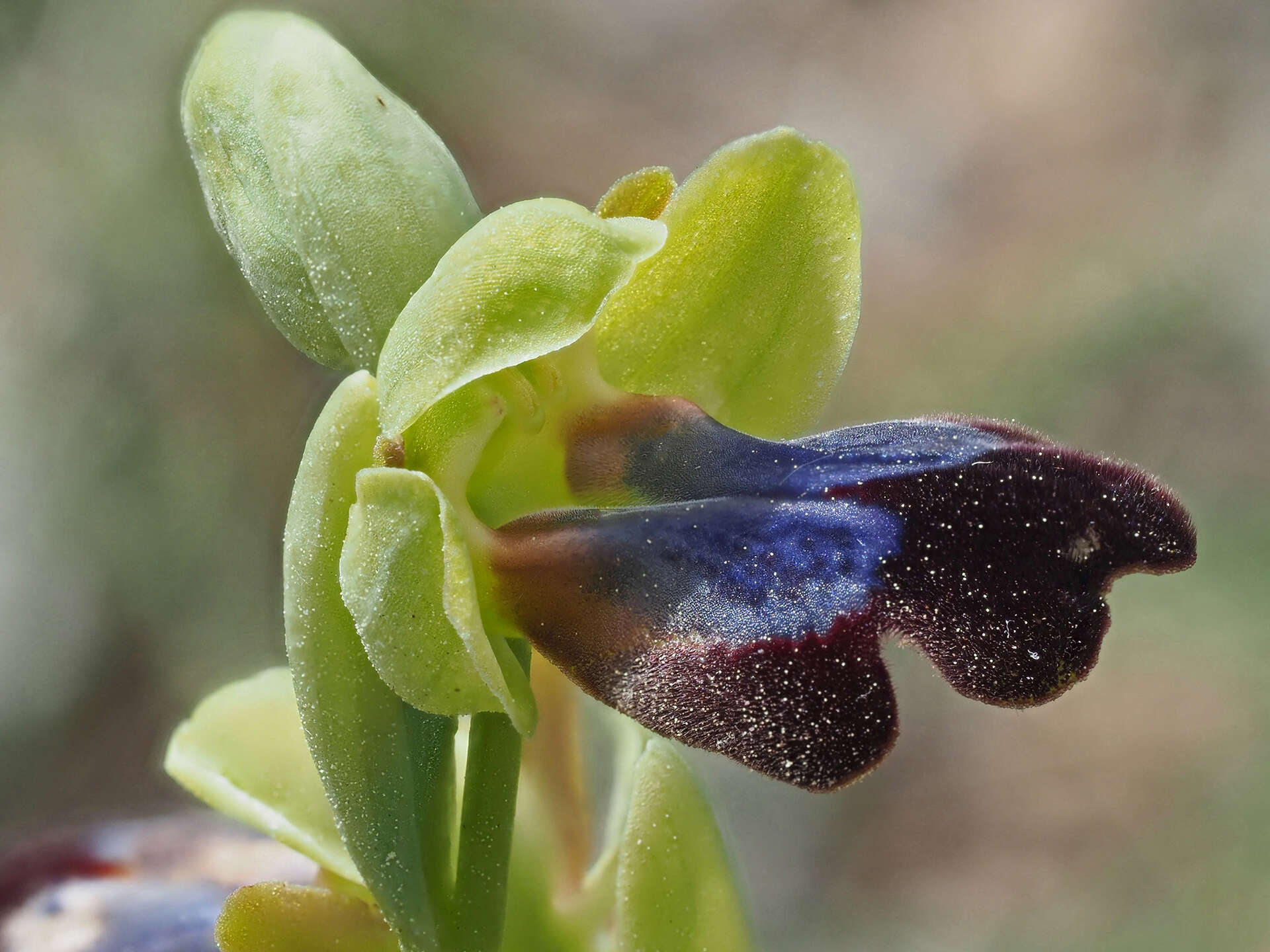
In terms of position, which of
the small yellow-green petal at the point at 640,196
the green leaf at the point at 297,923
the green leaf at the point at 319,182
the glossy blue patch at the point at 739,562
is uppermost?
the small yellow-green petal at the point at 640,196

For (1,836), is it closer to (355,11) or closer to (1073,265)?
(355,11)

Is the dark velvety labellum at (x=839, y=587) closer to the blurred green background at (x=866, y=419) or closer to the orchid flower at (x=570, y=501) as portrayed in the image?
the orchid flower at (x=570, y=501)

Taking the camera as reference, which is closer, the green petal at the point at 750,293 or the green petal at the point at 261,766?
the green petal at the point at 750,293

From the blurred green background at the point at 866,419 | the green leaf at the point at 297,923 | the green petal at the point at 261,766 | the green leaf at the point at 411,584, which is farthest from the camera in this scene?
the blurred green background at the point at 866,419

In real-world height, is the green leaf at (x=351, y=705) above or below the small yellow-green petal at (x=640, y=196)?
below

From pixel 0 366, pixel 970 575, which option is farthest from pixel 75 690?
pixel 970 575

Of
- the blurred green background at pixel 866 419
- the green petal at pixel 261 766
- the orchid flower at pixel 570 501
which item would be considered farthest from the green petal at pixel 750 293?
the blurred green background at pixel 866 419

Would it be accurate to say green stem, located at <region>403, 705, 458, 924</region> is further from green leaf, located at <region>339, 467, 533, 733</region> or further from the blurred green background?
the blurred green background

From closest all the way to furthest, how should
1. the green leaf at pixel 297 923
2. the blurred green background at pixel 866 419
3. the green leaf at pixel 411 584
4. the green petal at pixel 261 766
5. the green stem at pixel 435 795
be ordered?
the green leaf at pixel 411 584 → the green stem at pixel 435 795 → the green leaf at pixel 297 923 → the green petal at pixel 261 766 → the blurred green background at pixel 866 419

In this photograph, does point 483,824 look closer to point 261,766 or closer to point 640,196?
point 261,766
